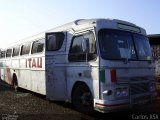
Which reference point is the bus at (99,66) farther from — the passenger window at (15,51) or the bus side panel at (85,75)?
the passenger window at (15,51)

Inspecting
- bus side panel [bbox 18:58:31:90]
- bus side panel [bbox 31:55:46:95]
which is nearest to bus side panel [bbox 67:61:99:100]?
bus side panel [bbox 31:55:46:95]

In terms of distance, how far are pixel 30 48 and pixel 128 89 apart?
668 centimetres

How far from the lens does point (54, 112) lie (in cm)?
1044

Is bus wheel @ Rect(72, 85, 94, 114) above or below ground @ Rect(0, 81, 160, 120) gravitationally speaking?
above

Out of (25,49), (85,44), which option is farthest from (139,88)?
(25,49)

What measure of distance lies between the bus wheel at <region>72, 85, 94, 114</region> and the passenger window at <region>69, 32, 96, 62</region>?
0.94 metres

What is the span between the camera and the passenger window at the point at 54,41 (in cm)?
1059

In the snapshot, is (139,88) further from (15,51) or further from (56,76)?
(15,51)

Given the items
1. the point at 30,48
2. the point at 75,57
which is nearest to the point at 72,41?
the point at 75,57

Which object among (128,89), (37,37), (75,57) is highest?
(37,37)

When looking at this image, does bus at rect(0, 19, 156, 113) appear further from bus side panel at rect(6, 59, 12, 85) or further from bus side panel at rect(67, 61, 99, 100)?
bus side panel at rect(6, 59, 12, 85)

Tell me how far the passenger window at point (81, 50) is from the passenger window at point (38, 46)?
2.72 metres

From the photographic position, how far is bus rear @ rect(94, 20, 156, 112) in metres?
8.49

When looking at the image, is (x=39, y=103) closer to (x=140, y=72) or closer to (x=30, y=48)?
(x=30, y=48)
